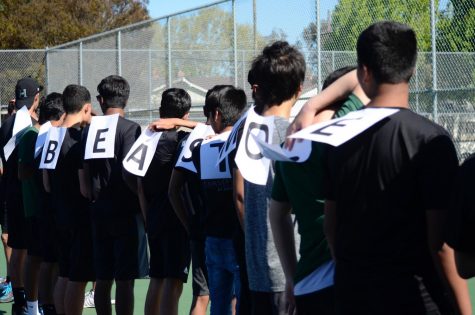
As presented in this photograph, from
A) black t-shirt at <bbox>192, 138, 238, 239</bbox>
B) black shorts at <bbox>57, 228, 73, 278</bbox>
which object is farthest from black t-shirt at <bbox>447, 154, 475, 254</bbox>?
black shorts at <bbox>57, 228, 73, 278</bbox>

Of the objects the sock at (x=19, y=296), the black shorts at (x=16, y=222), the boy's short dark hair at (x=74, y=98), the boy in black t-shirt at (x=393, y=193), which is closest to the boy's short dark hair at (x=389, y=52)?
the boy in black t-shirt at (x=393, y=193)

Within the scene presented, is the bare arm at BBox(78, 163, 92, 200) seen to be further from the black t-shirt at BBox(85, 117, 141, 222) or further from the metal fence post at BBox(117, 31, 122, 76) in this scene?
the metal fence post at BBox(117, 31, 122, 76)

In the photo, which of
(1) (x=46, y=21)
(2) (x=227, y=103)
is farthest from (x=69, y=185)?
(1) (x=46, y=21)

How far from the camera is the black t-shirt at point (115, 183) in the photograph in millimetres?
6574

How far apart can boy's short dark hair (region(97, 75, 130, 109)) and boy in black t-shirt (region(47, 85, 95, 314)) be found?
1.10 ft

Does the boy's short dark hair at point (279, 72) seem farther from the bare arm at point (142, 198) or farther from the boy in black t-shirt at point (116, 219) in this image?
the boy in black t-shirt at point (116, 219)

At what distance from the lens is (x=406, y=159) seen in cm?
301

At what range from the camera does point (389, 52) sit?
10.2ft

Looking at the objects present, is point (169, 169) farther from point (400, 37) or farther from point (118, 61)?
point (118, 61)

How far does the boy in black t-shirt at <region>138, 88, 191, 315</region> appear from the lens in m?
6.30

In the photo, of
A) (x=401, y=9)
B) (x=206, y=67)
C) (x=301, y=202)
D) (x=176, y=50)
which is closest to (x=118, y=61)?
(x=176, y=50)

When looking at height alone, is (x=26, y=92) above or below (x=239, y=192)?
above

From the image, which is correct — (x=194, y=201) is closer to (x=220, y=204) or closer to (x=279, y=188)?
(x=220, y=204)

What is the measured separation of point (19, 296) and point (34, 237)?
841mm
